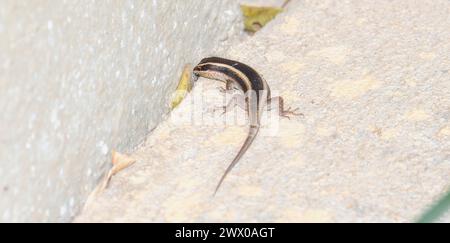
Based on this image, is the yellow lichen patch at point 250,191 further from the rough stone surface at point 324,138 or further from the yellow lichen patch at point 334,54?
the yellow lichen patch at point 334,54

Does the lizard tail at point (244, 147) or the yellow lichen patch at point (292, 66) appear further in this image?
the yellow lichen patch at point (292, 66)

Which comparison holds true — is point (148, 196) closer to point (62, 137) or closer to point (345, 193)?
point (62, 137)

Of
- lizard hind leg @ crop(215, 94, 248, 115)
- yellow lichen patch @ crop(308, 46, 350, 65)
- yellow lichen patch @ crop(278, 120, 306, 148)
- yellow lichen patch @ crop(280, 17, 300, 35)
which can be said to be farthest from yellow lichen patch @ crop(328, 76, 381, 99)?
yellow lichen patch @ crop(280, 17, 300, 35)

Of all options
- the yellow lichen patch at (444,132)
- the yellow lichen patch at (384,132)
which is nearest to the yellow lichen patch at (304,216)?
the yellow lichen patch at (384,132)

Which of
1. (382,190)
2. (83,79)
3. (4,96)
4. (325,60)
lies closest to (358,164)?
(382,190)

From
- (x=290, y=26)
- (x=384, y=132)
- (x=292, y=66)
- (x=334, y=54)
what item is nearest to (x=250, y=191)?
(x=384, y=132)

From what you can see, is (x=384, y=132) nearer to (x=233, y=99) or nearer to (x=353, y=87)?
(x=353, y=87)
